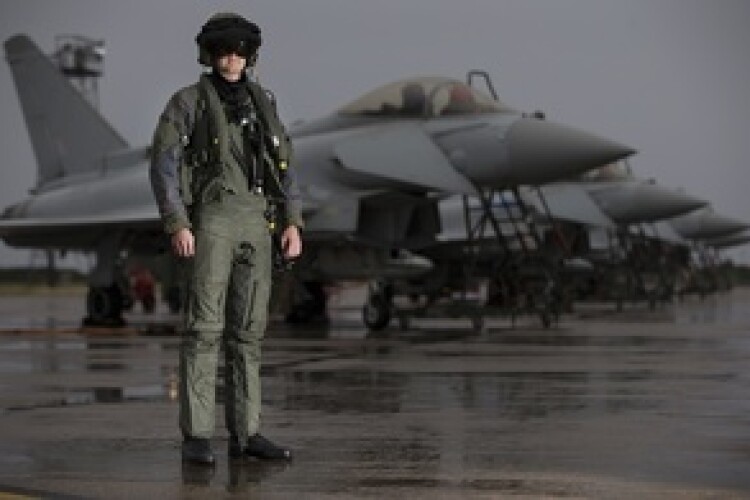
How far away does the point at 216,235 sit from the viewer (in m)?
5.46

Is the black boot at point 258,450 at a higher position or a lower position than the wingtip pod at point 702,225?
lower

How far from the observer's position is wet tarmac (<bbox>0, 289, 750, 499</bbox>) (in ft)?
15.6

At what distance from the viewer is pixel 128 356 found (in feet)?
40.2

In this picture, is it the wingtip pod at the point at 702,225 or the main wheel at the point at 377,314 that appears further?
the wingtip pod at the point at 702,225

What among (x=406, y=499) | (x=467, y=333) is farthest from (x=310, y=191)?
(x=406, y=499)

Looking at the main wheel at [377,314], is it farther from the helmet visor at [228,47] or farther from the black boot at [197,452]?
the black boot at [197,452]

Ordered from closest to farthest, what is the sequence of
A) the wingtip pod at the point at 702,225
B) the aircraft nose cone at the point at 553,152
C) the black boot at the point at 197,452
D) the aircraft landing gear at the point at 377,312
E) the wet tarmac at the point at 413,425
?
the wet tarmac at the point at 413,425
the black boot at the point at 197,452
the aircraft nose cone at the point at 553,152
the aircraft landing gear at the point at 377,312
the wingtip pod at the point at 702,225

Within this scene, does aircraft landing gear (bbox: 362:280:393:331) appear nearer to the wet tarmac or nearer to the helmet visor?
the wet tarmac

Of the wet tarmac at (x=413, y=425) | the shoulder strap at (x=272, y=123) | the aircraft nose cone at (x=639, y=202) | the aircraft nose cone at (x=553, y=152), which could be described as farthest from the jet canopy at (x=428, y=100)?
the aircraft nose cone at (x=639, y=202)

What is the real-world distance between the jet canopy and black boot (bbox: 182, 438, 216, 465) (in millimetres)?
11880

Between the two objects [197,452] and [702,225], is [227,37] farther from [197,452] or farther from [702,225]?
[702,225]

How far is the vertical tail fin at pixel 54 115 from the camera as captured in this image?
23.0 m

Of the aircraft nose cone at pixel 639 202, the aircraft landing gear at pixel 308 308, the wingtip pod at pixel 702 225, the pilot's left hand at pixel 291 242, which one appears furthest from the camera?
the wingtip pod at pixel 702 225

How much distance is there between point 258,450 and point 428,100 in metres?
12.0
